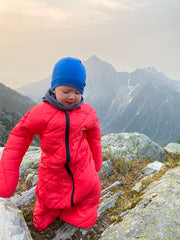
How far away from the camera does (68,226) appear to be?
4.08 meters

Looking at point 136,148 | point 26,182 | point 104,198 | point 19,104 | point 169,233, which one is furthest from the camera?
point 19,104

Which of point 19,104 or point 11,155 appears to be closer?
point 11,155

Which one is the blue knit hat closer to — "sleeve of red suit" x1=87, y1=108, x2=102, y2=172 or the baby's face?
the baby's face

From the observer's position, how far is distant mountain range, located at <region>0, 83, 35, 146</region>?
69756mm

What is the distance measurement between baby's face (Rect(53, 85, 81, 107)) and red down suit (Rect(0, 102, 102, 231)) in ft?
0.73

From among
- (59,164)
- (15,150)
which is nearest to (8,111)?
(15,150)

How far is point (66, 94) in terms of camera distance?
3.48m

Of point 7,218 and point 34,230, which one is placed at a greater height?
point 7,218

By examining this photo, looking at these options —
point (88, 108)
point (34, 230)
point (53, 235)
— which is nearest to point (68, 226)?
point (53, 235)

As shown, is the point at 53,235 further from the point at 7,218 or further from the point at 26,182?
the point at 26,182

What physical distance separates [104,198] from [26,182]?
10.4ft

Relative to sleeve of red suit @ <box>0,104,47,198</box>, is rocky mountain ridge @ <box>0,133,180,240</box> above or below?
below

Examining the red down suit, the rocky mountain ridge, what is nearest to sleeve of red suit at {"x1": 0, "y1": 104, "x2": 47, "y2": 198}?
the red down suit

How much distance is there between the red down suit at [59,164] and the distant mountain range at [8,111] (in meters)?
57.1
